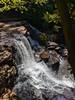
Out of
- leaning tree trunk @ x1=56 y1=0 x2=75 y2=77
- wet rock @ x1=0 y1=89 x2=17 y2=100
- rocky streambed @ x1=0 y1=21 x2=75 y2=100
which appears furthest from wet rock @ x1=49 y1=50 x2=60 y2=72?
leaning tree trunk @ x1=56 y1=0 x2=75 y2=77

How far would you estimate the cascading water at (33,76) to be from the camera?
34.4ft

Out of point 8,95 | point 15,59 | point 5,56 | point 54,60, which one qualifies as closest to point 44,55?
point 54,60

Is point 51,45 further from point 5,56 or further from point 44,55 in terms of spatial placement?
point 5,56

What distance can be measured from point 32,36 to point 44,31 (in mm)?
1564

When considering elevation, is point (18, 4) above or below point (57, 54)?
above

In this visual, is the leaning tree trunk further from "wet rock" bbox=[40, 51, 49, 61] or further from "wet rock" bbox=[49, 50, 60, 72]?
"wet rock" bbox=[49, 50, 60, 72]

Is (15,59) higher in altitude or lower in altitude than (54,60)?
higher

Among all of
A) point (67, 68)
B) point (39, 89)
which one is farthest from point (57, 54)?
point (39, 89)

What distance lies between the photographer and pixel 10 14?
1708cm

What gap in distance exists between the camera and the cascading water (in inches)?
413

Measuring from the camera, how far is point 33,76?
11.2 meters

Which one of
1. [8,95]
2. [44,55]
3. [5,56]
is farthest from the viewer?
[44,55]

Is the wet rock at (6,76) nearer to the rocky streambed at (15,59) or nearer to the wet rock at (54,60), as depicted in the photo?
the rocky streambed at (15,59)

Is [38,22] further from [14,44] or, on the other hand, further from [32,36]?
[14,44]
